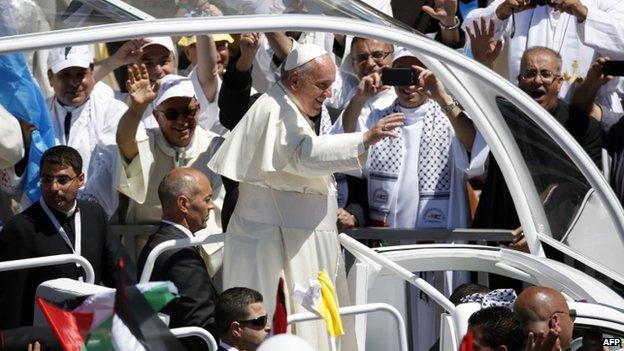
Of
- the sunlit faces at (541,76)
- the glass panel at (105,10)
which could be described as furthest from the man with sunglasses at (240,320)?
the sunlit faces at (541,76)

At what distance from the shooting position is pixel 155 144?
9672 mm

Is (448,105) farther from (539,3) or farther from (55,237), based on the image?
(55,237)

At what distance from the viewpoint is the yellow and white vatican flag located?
22.3 feet

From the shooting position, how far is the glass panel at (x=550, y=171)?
316 inches

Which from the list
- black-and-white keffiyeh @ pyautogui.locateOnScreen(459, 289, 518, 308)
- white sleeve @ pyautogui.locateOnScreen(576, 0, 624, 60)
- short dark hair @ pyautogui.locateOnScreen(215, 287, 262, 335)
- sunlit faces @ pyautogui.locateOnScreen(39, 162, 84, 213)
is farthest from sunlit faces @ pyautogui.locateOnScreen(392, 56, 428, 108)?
short dark hair @ pyautogui.locateOnScreen(215, 287, 262, 335)

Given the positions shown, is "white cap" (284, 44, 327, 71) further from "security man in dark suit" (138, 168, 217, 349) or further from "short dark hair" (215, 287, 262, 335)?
"short dark hair" (215, 287, 262, 335)

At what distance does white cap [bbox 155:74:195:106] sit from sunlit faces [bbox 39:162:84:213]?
1.11m

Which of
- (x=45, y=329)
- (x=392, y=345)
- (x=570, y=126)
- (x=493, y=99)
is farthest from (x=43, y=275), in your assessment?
(x=570, y=126)

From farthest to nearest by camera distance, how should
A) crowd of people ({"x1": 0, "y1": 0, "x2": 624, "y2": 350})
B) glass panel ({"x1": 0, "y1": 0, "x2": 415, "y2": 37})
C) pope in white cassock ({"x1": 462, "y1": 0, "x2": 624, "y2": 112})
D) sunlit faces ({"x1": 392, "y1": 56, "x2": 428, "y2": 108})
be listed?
pope in white cassock ({"x1": 462, "y1": 0, "x2": 624, "y2": 112}), sunlit faces ({"x1": 392, "y1": 56, "x2": 428, "y2": 108}), crowd of people ({"x1": 0, "y1": 0, "x2": 624, "y2": 350}), glass panel ({"x1": 0, "y1": 0, "x2": 415, "y2": 37})

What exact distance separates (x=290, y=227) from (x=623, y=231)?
5.78ft

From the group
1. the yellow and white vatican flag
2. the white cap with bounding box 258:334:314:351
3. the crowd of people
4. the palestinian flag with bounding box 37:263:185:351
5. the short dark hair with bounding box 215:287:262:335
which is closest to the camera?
the white cap with bounding box 258:334:314:351

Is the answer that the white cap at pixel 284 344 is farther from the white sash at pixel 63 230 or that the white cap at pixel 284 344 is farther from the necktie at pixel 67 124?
the necktie at pixel 67 124

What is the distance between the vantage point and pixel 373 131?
804 cm

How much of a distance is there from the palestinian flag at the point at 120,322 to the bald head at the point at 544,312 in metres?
1.68
